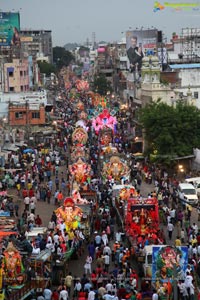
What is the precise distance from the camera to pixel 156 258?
59.7 feet

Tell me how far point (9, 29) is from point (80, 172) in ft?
159

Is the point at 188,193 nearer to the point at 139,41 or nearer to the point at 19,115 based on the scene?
the point at 19,115

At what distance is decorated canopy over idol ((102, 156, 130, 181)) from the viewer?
32250 millimetres

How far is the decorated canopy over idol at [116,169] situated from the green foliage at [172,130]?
669 cm

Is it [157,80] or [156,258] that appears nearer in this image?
[156,258]

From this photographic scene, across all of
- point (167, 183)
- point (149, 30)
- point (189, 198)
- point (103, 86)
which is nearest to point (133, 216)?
point (189, 198)

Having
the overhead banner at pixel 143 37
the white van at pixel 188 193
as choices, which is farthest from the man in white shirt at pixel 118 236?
the overhead banner at pixel 143 37

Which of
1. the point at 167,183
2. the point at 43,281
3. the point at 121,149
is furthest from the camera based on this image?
the point at 121,149

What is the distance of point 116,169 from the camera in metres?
32.3

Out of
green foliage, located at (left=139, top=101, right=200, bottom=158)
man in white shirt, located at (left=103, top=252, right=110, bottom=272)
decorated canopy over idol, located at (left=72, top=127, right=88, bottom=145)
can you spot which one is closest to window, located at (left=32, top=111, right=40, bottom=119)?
decorated canopy over idol, located at (left=72, top=127, right=88, bottom=145)

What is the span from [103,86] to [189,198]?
247ft

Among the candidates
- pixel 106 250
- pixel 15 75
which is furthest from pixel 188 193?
pixel 15 75

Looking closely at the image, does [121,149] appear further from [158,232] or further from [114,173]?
[158,232]

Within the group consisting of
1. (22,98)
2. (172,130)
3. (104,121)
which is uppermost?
(22,98)
